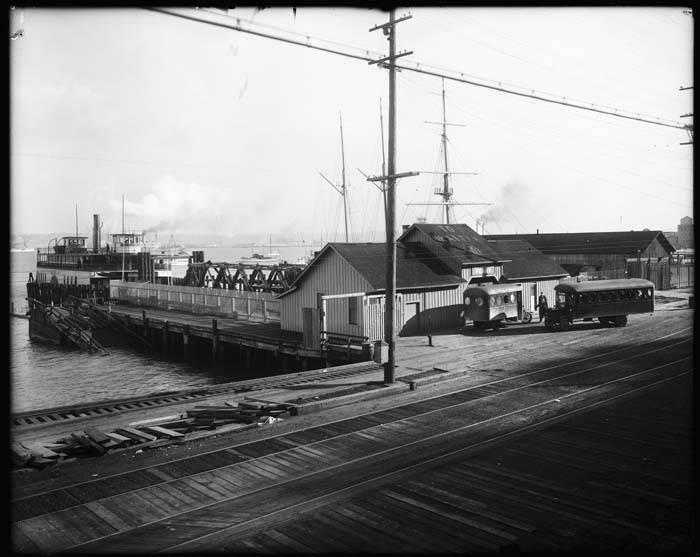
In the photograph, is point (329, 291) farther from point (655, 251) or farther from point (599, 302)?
point (655, 251)

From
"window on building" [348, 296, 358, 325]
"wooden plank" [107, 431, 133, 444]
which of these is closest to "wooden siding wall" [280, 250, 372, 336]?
"window on building" [348, 296, 358, 325]

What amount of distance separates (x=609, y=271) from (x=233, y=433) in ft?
171

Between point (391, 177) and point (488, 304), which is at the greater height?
point (391, 177)

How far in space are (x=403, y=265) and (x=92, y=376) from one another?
2128cm

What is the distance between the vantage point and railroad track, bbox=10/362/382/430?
16.2 m

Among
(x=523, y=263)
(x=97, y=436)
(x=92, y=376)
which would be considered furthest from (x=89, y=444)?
(x=523, y=263)

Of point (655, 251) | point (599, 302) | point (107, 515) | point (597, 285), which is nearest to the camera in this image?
point (107, 515)

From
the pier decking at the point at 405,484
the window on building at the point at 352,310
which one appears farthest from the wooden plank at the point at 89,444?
the window on building at the point at 352,310

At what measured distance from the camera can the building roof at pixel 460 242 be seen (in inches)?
1490

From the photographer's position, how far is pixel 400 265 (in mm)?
34812

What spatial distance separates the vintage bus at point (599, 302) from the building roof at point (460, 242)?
5.81 meters

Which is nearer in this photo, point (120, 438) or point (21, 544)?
point (21, 544)

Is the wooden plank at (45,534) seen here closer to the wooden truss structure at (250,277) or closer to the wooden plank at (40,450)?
the wooden plank at (40,450)

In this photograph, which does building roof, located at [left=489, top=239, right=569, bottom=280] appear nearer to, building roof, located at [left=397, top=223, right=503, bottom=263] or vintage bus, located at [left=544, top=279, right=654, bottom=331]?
building roof, located at [left=397, top=223, right=503, bottom=263]
